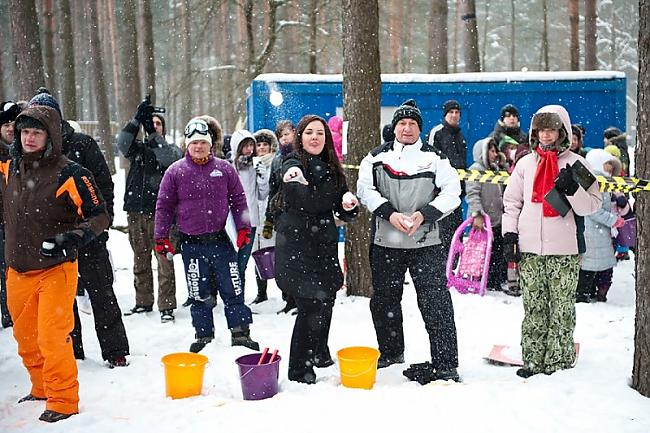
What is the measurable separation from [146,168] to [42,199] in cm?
254

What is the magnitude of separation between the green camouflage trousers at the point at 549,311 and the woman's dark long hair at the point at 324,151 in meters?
1.57

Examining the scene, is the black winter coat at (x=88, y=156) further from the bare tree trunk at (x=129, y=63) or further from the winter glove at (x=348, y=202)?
the bare tree trunk at (x=129, y=63)

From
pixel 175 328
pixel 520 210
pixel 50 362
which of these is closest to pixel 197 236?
pixel 175 328

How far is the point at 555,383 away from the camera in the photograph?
4.22m

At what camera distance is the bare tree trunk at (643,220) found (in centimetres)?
388

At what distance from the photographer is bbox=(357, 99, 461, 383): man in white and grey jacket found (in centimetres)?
462

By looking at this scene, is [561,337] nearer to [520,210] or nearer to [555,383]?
[555,383]

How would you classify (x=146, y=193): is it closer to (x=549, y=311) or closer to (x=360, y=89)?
(x=360, y=89)

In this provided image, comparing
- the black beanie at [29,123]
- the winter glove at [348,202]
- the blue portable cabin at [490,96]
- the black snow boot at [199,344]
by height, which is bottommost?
the black snow boot at [199,344]

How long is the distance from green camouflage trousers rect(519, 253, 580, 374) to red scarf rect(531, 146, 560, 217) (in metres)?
0.38

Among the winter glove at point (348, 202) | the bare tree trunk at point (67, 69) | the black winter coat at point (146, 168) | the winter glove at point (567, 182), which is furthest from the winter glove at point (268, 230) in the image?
the bare tree trunk at point (67, 69)

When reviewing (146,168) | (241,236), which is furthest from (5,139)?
(241,236)

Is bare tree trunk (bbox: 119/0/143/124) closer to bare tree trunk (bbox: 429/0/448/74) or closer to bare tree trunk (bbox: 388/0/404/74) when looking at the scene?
bare tree trunk (bbox: 429/0/448/74)

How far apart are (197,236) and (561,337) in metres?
3.13
